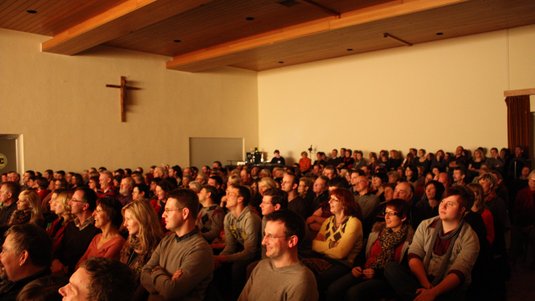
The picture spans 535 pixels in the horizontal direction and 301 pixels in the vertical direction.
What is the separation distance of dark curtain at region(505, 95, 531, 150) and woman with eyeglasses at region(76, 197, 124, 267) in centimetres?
1010

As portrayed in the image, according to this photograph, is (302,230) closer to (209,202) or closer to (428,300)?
(428,300)

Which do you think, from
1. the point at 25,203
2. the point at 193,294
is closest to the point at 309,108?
the point at 25,203

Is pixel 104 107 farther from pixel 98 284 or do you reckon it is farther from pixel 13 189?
pixel 98 284

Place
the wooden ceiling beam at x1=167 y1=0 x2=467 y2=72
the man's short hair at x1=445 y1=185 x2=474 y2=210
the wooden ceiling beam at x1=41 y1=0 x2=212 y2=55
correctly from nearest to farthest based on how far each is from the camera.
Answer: the man's short hair at x1=445 y1=185 x2=474 y2=210, the wooden ceiling beam at x1=41 y1=0 x2=212 y2=55, the wooden ceiling beam at x1=167 y1=0 x2=467 y2=72

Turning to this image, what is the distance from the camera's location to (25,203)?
4230 millimetres

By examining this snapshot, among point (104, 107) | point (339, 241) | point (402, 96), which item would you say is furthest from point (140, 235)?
point (402, 96)

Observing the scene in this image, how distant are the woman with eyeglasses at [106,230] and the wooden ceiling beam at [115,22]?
488cm

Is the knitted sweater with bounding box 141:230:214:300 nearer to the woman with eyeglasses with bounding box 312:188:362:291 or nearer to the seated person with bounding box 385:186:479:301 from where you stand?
the woman with eyeglasses with bounding box 312:188:362:291

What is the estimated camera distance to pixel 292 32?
10055 mm

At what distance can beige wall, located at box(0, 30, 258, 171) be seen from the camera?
1024 centimetres

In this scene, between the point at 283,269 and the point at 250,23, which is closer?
the point at 283,269

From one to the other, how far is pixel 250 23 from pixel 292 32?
103 cm

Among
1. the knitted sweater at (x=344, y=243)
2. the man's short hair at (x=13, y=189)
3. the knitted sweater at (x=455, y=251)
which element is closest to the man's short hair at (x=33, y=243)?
the knitted sweater at (x=344, y=243)

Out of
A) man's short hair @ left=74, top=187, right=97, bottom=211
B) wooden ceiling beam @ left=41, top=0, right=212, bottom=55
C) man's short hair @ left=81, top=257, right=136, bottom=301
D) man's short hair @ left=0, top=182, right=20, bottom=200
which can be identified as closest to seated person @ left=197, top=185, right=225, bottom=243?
man's short hair @ left=74, top=187, right=97, bottom=211
